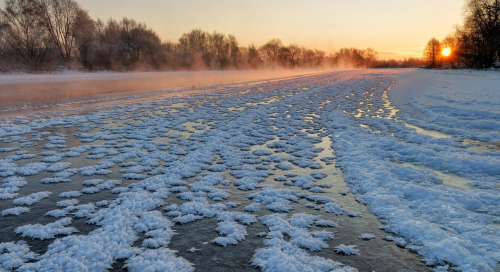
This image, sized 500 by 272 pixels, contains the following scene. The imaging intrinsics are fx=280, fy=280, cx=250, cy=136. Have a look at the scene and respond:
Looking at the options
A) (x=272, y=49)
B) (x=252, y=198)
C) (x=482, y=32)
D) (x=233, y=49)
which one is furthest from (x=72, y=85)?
(x=272, y=49)

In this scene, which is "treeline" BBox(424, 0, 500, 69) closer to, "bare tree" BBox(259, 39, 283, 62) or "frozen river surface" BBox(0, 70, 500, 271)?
"frozen river surface" BBox(0, 70, 500, 271)

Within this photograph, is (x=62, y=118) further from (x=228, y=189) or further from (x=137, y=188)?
(x=228, y=189)

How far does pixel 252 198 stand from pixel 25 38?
54956 mm

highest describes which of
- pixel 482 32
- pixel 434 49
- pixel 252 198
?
pixel 434 49

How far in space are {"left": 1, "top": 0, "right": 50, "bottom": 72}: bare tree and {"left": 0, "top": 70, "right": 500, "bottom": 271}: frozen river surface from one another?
44855 mm

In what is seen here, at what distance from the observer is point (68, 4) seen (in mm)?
51781

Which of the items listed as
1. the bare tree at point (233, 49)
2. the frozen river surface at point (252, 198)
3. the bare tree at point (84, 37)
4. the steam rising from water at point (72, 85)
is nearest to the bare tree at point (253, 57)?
the bare tree at point (233, 49)

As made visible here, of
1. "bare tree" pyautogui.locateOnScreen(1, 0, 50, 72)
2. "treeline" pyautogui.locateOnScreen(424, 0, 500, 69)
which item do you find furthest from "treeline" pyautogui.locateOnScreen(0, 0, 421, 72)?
"treeline" pyautogui.locateOnScreen(424, 0, 500, 69)

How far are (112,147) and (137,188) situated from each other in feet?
9.34

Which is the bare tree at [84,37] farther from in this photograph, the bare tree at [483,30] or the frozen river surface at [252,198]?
the bare tree at [483,30]

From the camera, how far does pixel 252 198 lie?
4.05 m

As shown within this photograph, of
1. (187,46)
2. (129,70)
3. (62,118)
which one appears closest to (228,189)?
(62,118)

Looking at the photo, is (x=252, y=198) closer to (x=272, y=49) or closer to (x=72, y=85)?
(x=72, y=85)

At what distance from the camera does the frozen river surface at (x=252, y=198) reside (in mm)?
2697
